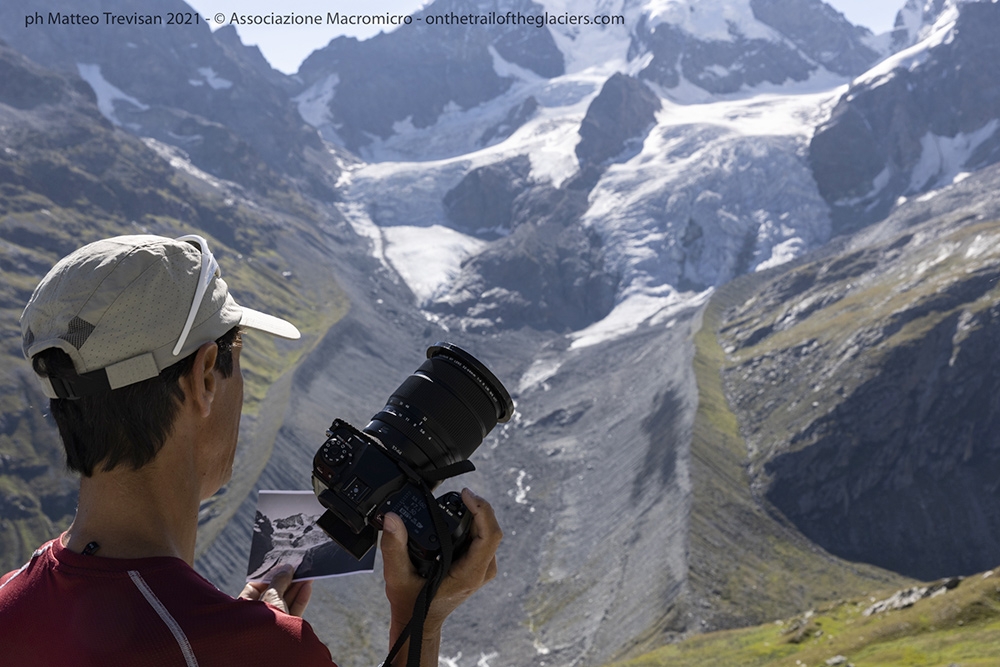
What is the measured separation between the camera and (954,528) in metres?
71.1

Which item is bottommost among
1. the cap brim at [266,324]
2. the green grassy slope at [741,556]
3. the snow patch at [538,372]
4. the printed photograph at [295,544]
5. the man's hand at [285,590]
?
the green grassy slope at [741,556]

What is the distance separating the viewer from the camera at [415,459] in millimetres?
3725

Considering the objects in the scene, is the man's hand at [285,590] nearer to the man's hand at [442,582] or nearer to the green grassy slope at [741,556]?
the man's hand at [442,582]

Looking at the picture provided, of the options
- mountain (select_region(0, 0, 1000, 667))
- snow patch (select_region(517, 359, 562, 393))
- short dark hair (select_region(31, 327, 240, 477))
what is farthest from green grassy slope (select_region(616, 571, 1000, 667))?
snow patch (select_region(517, 359, 562, 393))

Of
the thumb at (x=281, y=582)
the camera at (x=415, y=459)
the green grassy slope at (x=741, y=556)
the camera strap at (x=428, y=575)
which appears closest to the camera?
the camera strap at (x=428, y=575)

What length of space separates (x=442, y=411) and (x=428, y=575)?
91cm

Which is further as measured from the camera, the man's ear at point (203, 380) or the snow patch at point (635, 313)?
the snow patch at point (635, 313)

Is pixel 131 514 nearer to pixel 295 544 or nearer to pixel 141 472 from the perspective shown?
pixel 141 472

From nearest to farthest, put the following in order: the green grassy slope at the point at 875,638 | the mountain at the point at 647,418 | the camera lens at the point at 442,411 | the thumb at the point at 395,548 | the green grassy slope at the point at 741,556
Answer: the thumb at the point at 395,548 → the camera lens at the point at 442,411 → the green grassy slope at the point at 875,638 → the green grassy slope at the point at 741,556 → the mountain at the point at 647,418

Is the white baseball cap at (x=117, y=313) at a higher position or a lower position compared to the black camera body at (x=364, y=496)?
higher

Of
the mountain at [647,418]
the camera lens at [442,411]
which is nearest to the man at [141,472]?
the camera lens at [442,411]

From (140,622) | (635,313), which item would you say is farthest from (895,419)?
(635,313)

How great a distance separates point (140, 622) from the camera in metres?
2.87

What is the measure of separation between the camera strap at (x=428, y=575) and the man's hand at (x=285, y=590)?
0.95m
